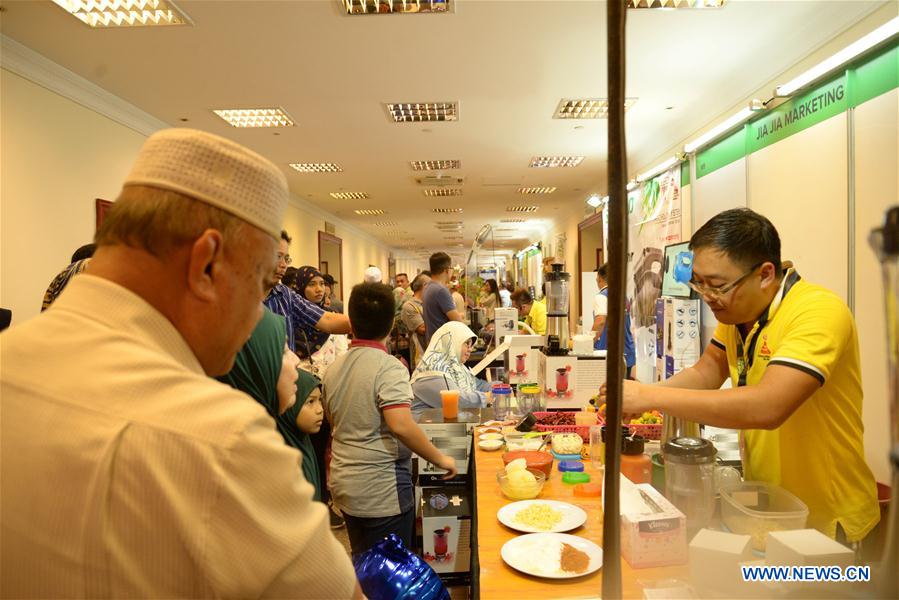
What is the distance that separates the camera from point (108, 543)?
518 millimetres

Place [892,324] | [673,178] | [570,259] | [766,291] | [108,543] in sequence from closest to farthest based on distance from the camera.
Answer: [892,324]
[108,543]
[766,291]
[673,178]
[570,259]

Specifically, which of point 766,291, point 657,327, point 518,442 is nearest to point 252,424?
point 766,291

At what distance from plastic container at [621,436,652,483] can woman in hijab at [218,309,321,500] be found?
2.99 feet

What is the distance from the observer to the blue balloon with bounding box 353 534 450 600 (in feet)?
4.48

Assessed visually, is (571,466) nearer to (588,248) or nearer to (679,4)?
(679,4)

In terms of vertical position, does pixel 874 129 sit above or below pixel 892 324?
above

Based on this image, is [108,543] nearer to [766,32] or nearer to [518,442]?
[518,442]

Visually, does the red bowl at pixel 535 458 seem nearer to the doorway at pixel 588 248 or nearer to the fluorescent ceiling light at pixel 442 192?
the fluorescent ceiling light at pixel 442 192

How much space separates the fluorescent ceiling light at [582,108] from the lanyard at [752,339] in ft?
12.1

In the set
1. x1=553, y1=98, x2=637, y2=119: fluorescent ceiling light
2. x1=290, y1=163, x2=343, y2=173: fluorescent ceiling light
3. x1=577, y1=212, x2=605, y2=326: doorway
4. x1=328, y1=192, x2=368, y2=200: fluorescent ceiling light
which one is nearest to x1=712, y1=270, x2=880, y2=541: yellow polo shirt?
x1=553, y1=98, x2=637, y2=119: fluorescent ceiling light

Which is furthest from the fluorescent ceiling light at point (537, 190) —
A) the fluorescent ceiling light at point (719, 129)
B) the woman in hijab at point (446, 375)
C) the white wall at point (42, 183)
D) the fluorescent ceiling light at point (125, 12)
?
the fluorescent ceiling light at point (125, 12)

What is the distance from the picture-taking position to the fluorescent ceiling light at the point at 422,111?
16.4 feet

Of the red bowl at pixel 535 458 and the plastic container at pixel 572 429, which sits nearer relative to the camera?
the red bowl at pixel 535 458

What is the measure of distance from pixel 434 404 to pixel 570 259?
933 cm
